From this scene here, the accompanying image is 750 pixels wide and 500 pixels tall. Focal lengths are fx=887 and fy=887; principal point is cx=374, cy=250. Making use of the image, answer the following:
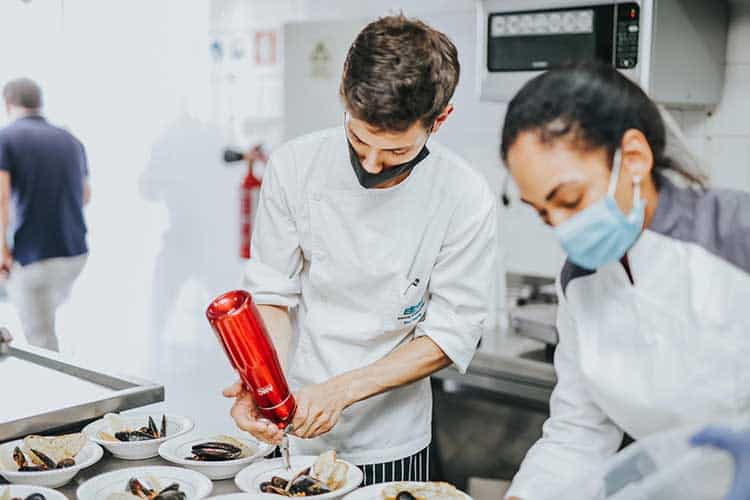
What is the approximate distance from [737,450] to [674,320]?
34 cm

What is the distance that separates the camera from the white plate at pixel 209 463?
1599mm

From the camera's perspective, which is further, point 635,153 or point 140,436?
point 140,436

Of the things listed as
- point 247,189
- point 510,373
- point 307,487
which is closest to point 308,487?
point 307,487

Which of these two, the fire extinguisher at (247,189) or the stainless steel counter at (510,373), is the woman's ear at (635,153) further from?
the fire extinguisher at (247,189)

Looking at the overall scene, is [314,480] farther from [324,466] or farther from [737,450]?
[737,450]

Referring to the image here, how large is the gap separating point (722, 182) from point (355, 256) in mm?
1557

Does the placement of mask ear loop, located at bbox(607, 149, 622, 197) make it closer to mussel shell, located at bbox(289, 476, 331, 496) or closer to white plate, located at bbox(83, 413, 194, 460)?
mussel shell, located at bbox(289, 476, 331, 496)

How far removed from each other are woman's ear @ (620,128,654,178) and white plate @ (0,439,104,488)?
1070 millimetres

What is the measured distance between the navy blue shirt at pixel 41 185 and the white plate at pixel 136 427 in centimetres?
288

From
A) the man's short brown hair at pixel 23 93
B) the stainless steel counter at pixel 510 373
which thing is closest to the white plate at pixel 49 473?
the stainless steel counter at pixel 510 373

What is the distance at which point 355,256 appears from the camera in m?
Answer: 1.83

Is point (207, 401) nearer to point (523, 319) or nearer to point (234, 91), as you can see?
point (234, 91)

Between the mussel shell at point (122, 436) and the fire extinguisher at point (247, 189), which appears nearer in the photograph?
the mussel shell at point (122, 436)

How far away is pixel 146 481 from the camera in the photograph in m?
1.56
